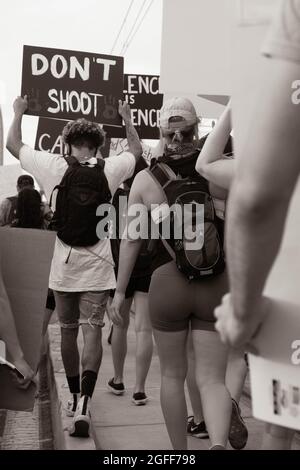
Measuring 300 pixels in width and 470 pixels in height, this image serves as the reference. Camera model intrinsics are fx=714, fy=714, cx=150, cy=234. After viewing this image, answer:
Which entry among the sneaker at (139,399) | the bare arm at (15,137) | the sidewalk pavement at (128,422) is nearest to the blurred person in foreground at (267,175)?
the sidewalk pavement at (128,422)

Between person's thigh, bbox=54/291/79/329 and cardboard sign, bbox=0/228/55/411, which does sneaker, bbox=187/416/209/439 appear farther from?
cardboard sign, bbox=0/228/55/411

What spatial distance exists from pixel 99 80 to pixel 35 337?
3.15 metres

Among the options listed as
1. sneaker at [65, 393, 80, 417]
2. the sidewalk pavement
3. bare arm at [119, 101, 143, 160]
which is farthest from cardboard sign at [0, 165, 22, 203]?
sneaker at [65, 393, 80, 417]

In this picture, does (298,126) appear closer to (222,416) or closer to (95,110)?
(222,416)

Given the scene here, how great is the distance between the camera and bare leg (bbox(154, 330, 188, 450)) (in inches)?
129

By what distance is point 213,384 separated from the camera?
10.3 ft

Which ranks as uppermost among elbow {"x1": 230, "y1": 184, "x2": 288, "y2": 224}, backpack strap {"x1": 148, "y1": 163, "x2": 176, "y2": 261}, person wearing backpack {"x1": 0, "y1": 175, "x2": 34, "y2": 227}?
backpack strap {"x1": 148, "y1": 163, "x2": 176, "y2": 261}

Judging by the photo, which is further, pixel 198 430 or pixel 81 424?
pixel 198 430

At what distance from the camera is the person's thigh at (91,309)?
441cm

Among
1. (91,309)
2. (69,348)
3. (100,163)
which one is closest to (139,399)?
(69,348)

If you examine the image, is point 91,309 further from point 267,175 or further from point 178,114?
point 267,175

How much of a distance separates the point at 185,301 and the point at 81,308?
1.37 meters

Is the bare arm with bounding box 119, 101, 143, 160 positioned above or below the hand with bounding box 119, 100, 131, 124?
below
